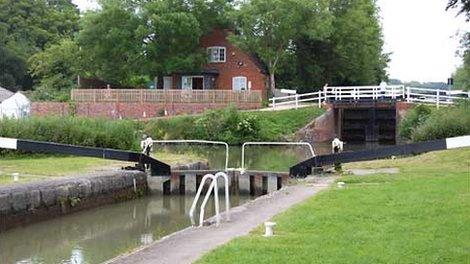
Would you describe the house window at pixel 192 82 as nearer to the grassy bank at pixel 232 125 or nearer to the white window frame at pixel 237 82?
the white window frame at pixel 237 82

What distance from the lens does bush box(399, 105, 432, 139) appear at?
43047 millimetres

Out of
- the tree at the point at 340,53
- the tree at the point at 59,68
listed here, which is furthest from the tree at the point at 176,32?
the tree at the point at 59,68

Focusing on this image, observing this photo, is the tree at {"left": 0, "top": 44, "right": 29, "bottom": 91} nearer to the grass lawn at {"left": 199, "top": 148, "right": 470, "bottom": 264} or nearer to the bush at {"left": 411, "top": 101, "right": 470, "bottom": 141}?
the bush at {"left": 411, "top": 101, "right": 470, "bottom": 141}

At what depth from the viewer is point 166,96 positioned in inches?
2125

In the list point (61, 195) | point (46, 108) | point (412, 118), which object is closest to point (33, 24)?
point (46, 108)

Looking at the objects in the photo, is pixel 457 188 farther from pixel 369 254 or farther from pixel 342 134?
pixel 342 134

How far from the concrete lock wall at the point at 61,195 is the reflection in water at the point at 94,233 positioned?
0.23m

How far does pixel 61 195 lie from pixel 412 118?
96.9 feet

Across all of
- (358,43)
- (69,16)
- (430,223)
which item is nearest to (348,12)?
(358,43)

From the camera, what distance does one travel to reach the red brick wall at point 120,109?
53562mm

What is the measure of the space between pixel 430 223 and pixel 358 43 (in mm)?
52726

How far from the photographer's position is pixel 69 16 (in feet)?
304

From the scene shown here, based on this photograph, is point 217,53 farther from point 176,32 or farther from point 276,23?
point 276,23

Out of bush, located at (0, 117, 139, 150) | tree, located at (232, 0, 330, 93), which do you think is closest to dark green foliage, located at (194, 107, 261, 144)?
tree, located at (232, 0, 330, 93)
